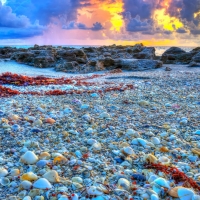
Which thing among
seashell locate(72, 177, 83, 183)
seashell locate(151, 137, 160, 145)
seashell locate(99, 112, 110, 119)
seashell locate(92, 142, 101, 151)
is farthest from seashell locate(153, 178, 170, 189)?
seashell locate(99, 112, 110, 119)

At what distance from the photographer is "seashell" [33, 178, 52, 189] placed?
237 centimetres

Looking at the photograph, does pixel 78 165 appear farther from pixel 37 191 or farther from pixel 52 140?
pixel 52 140

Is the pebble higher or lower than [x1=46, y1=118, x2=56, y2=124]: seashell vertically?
lower

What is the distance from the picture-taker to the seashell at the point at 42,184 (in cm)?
237

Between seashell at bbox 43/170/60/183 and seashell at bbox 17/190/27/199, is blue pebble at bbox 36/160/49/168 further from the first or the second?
seashell at bbox 17/190/27/199

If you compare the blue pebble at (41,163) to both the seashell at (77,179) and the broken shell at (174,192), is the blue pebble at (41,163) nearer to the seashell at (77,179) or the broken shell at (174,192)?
the seashell at (77,179)

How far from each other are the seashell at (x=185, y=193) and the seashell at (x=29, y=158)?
5.61 ft

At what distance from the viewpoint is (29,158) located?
288 centimetres

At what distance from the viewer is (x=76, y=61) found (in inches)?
683

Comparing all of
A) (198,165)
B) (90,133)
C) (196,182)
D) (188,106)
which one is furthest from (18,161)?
(188,106)

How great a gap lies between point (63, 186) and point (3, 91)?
5.34 metres

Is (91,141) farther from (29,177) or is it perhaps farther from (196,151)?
(196,151)

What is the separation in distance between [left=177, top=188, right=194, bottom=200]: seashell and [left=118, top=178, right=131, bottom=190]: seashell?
0.51 metres

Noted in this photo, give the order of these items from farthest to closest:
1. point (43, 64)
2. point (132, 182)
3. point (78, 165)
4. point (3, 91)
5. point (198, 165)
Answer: point (43, 64), point (3, 91), point (198, 165), point (78, 165), point (132, 182)
